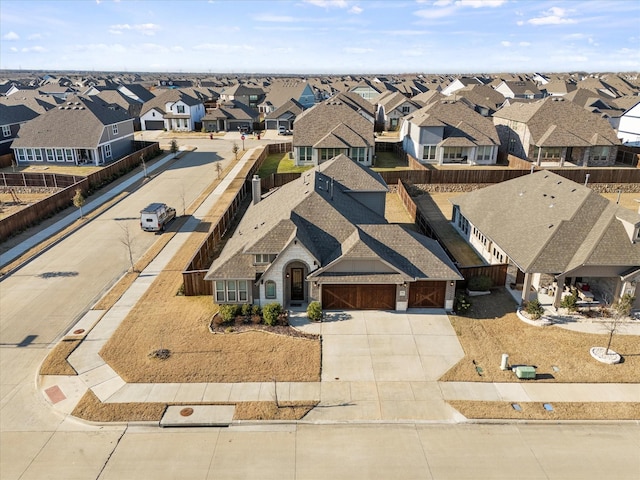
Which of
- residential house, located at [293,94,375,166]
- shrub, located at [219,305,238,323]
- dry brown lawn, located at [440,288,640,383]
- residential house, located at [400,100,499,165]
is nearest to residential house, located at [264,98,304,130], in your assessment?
residential house, located at [293,94,375,166]

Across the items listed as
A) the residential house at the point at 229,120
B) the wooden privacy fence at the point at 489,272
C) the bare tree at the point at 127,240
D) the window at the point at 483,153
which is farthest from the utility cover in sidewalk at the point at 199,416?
the residential house at the point at 229,120

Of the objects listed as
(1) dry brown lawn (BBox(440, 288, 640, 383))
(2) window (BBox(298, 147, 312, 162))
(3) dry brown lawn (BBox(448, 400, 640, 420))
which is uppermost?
(2) window (BBox(298, 147, 312, 162))

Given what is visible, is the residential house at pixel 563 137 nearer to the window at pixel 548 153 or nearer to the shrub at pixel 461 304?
the window at pixel 548 153

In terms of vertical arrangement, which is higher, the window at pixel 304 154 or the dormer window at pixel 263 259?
the window at pixel 304 154

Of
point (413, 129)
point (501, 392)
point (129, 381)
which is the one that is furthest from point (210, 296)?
point (413, 129)

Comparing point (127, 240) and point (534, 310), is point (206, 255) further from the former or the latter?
point (534, 310)

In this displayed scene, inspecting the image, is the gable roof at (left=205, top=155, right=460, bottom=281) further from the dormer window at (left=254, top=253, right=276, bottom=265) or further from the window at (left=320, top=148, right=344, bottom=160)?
the window at (left=320, top=148, right=344, bottom=160)
